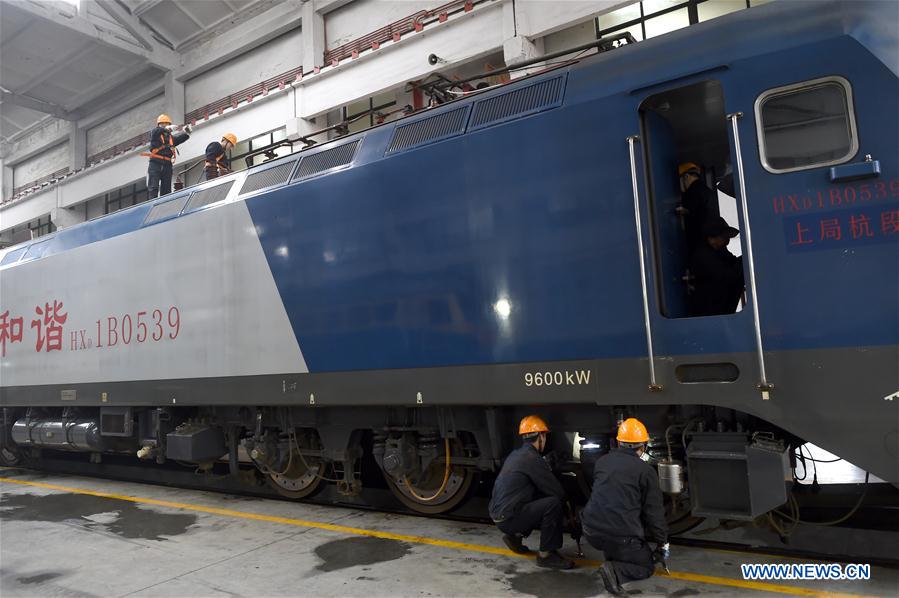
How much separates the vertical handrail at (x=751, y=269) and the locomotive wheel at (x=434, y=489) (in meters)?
2.93

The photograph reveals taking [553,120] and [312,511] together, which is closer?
[553,120]

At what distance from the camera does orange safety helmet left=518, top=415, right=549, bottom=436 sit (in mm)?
4652

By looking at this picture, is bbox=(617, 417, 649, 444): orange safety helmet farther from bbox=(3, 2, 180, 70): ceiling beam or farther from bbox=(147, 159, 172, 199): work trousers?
bbox=(3, 2, 180, 70): ceiling beam

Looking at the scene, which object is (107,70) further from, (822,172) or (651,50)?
(822,172)

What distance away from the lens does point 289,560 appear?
4.91 meters

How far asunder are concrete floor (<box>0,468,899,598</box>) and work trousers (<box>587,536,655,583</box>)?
0.13 metres

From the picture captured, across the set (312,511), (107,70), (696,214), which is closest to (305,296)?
(312,511)

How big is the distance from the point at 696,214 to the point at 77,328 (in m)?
8.33

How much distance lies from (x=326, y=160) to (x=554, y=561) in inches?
167

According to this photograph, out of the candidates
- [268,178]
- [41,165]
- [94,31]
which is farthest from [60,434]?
[41,165]

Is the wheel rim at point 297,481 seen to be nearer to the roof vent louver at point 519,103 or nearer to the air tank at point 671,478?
the air tank at point 671,478

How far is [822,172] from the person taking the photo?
3.62 m

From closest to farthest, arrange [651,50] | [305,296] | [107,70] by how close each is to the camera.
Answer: [651,50] < [305,296] < [107,70]

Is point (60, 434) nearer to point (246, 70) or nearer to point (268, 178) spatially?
point (268, 178)
